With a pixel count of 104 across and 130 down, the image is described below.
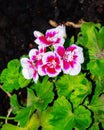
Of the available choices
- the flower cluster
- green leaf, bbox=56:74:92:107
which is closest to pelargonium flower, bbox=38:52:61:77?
the flower cluster

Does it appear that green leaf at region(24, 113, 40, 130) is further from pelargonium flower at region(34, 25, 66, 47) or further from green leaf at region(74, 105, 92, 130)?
pelargonium flower at region(34, 25, 66, 47)

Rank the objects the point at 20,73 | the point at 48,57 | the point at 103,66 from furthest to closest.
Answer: the point at 20,73, the point at 103,66, the point at 48,57

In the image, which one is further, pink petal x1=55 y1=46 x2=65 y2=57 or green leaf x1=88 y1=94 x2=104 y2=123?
green leaf x1=88 y1=94 x2=104 y2=123

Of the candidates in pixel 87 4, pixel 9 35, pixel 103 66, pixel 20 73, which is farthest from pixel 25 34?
pixel 103 66

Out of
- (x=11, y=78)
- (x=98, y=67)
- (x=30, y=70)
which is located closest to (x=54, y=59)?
(x=30, y=70)

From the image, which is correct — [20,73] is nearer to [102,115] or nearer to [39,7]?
[102,115]

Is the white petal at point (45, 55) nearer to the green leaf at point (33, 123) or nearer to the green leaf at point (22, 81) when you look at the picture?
the green leaf at point (22, 81)

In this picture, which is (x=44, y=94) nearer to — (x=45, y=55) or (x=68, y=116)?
(x=68, y=116)
